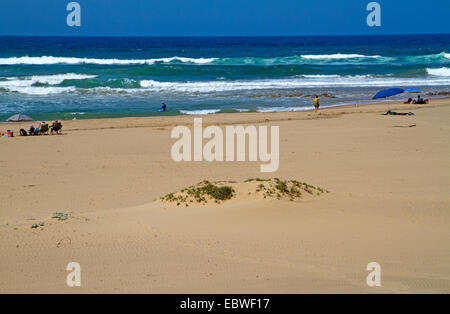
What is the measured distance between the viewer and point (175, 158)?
1592 centimetres

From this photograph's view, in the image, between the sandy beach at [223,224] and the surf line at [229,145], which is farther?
the surf line at [229,145]

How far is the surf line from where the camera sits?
15724 mm

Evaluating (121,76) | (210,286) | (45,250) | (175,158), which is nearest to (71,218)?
(45,250)

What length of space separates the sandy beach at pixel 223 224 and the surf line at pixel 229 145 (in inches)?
17.3

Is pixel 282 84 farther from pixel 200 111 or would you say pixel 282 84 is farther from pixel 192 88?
pixel 200 111

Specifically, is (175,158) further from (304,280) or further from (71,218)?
(304,280)

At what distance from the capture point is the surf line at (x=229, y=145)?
15.7m

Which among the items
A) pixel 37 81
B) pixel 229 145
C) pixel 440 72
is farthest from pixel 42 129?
pixel 440 72

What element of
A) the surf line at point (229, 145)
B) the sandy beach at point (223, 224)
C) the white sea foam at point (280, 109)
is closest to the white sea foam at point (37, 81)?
the white sea foam at point (280, 109)

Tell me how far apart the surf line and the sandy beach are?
17.3 inches

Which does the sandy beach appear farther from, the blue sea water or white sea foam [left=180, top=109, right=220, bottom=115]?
the blue sea water

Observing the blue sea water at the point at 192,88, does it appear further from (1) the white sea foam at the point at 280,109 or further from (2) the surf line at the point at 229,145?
(2) the surf line at the point at 229,145
